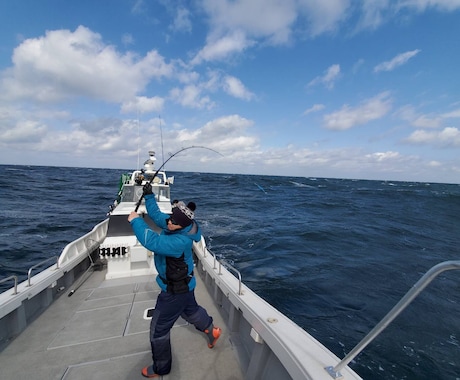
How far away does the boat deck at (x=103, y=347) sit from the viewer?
3156 millimetres

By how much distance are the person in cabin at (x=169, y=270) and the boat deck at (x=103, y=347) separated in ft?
1.37

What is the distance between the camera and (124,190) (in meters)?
8.73

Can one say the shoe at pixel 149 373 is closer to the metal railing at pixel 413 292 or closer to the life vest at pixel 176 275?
the life vest at pixel 176 275

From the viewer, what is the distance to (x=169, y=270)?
2969 mm

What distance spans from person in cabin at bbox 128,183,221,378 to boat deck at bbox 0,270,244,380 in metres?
0.42

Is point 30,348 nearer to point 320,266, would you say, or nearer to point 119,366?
point 119,366

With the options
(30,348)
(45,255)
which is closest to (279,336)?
(30,348)

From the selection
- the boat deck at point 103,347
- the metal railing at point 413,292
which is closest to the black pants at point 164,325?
the boat deck at point 103,347

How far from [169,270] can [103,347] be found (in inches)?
74.8

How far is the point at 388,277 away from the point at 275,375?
918cm

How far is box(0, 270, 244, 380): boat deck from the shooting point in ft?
10.4

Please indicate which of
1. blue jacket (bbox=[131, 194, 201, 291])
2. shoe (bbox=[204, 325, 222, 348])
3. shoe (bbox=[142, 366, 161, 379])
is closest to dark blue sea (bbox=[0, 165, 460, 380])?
shoe (bbox=[204, 325, 222, 348])

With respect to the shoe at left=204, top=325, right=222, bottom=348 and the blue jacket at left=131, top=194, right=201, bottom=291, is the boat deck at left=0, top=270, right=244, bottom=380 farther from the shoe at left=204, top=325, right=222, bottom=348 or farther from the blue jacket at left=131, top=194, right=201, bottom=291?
the blue jacket at left=131, top=194, right=201, bottom=291

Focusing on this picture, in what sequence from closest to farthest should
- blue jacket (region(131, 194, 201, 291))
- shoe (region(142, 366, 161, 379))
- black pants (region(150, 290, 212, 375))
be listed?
blue jacket (region(131, 194, 201, 291)) → black pants (region(150, 290, 212, 375)) → shoe (region(142, 366, 161, 379))
